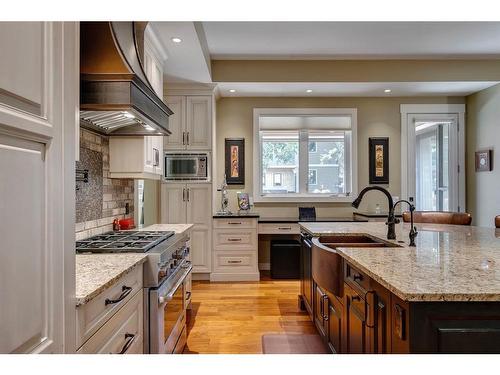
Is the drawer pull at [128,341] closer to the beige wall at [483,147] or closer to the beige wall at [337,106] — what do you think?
the beige wall at [337,106]

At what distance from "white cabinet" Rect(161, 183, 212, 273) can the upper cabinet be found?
523 mm

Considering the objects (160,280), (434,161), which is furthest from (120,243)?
(434,161)

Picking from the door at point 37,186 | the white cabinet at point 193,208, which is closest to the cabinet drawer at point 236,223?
the white cabinet at point 193,208

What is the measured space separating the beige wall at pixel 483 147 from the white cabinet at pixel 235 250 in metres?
3.21

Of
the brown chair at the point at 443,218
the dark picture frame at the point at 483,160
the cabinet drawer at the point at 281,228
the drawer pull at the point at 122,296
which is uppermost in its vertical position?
the dark picture frame at the point at 483,160

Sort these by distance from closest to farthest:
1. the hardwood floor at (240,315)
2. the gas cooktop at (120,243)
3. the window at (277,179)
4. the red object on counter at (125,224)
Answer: the gas cooktop at (120,243) → the hardwood floor at (240,315) → the red object on counter at (125,224) → the window at (277,179)

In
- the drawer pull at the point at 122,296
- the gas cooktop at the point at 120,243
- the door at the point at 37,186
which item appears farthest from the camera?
the gas cooktop at the point at 120,243

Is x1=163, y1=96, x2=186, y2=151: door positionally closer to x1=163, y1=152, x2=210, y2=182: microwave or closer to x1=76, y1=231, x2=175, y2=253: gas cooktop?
x1=163, y1=152, x2=210, y2=182: microwave

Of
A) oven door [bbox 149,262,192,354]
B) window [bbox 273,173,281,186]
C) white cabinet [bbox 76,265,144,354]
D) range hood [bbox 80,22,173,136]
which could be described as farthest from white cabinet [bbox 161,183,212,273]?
white cabinet [bbox 76,265,144,354]

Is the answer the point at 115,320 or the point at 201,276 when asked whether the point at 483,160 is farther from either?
the point at 115,320

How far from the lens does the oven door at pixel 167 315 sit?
1.84 metres

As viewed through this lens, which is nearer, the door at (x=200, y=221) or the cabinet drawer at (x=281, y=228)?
the door at (x=200, y=221)

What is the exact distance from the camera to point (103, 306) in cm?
133
